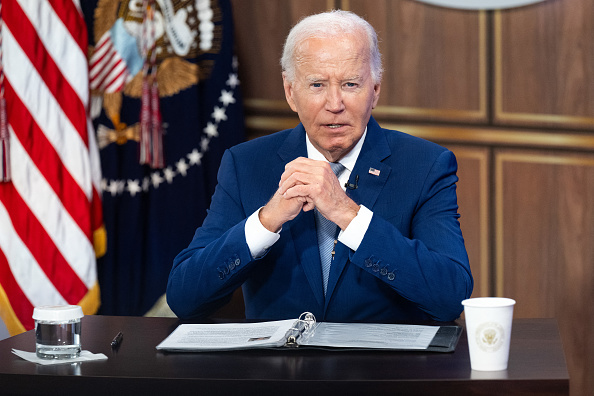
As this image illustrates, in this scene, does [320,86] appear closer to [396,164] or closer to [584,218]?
[396,164]

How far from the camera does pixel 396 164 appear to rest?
7.24 feet

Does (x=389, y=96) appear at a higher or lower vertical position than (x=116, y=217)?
higher

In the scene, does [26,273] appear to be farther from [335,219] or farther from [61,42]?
[335,219]

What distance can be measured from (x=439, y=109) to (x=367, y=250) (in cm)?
188

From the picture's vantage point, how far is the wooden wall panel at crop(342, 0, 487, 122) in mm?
3555

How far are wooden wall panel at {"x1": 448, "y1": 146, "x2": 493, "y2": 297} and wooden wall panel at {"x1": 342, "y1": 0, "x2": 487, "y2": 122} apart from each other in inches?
6.7

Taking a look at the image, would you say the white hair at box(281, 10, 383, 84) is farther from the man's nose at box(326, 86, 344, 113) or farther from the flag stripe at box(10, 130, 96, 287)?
the flag stripe at box(10, 130, 96, 287)

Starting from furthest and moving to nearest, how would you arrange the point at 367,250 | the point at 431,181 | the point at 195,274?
the point at 431,181
the point at 195,274
the point at 367,250

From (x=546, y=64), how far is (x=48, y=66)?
7.08 ft

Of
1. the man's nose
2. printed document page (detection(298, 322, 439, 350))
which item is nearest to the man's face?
the man's nose

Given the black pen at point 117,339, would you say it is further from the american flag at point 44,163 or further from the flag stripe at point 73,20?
the flag stripe at point 73,20

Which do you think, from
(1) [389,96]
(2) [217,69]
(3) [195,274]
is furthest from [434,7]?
(3) [195,274]

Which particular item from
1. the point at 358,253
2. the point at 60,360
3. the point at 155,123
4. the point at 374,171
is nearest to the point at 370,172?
the point at 374,171

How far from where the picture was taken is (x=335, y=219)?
1.93 meters
